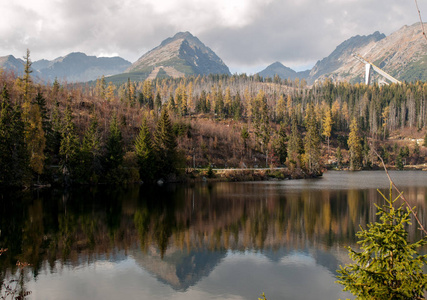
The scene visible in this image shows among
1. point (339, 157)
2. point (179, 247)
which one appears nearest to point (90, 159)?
point (179, 247)

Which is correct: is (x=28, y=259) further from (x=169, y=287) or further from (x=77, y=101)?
(x=77, y=101)

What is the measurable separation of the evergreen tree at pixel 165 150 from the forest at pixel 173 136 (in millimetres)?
220

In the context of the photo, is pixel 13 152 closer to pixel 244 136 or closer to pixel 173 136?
pixel 173 136

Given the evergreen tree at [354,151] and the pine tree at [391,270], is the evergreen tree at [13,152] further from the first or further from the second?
the evergreen tree at [354,151]

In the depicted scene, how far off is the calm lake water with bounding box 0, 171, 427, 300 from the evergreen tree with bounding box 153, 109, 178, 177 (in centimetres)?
2981

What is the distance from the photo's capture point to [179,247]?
2320cm

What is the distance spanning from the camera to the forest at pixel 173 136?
55656 mm

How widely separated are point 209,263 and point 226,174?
54453 mm

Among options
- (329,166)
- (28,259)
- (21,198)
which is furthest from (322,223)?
(329,166)

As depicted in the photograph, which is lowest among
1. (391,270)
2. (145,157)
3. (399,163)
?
(391,270)

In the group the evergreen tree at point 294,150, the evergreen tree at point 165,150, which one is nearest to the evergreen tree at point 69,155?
the evergreen tree at point 165,150

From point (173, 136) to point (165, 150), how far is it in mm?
4494

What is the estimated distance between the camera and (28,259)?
65.0 ft

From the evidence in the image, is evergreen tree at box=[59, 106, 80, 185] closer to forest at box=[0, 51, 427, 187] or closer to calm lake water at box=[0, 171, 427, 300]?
forest at box=[0, 51, 427, 187]
